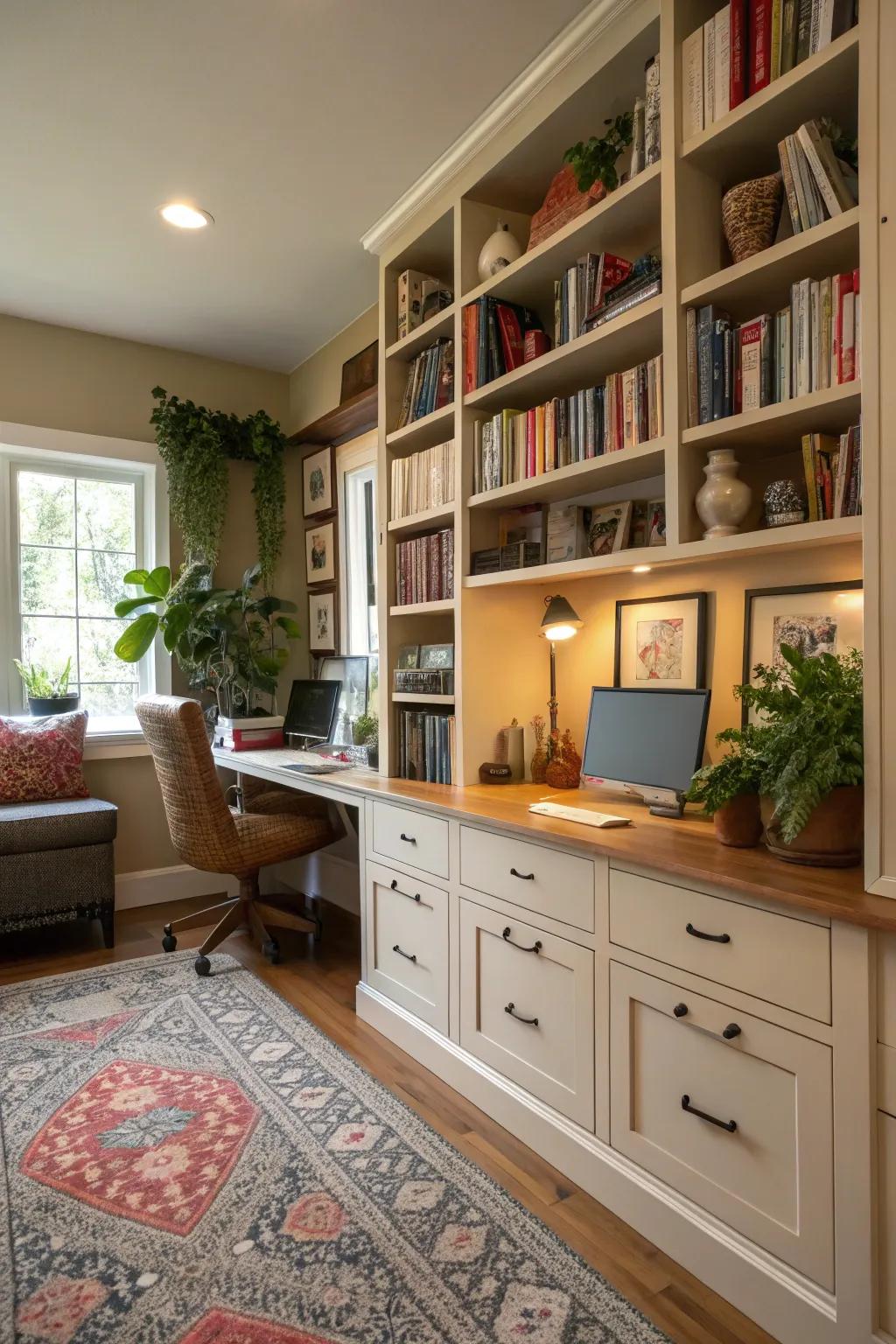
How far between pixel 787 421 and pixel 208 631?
2.83 m

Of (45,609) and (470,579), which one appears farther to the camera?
(45,609)

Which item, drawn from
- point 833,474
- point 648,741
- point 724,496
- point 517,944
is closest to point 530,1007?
point 517,944

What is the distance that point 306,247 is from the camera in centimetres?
310

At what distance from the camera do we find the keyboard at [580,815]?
1892mm

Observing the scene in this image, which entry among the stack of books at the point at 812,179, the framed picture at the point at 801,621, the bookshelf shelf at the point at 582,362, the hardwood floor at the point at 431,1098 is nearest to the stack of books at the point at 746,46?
the stack of books at the point at 812,179

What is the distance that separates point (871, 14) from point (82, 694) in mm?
3835

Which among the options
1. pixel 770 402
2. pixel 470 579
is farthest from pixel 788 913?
pixel 470 579

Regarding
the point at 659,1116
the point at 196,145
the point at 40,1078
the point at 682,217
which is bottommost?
the point at 40,1078

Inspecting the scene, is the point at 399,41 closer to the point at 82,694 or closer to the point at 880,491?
the point at 880,491

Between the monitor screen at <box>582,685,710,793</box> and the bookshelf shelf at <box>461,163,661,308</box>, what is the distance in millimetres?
1206

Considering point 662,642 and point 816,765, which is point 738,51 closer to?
point 662,642

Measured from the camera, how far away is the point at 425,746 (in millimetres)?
2719

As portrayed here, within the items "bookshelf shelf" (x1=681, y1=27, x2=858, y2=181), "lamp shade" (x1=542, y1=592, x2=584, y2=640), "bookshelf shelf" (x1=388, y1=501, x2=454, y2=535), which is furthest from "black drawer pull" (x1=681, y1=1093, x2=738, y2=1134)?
"bookshelf shelf" (x1=681, y1=27, x2=858, y2=181)

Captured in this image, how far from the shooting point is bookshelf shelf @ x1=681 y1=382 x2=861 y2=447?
152 centimetres
